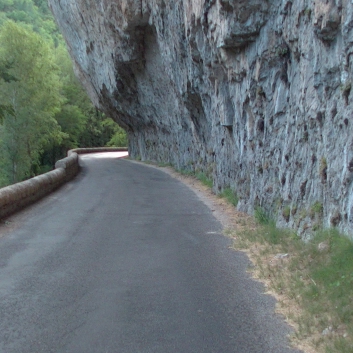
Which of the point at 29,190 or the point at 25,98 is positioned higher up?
the point at 25,98

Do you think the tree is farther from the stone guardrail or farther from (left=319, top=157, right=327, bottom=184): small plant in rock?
(left=319, top=157, right=327, bottom=184): small plant in rock

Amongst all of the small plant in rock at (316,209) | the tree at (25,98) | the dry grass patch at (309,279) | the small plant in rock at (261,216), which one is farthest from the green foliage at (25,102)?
the small plant in rock at (316,209)

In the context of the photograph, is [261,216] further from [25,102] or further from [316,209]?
[25,102]

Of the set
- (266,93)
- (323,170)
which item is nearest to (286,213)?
(323,170)

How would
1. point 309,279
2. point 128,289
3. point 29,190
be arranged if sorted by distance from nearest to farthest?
point 309,279
point 128,289
point 29,190

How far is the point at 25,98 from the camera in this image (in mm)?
34406

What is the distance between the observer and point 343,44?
6758mm

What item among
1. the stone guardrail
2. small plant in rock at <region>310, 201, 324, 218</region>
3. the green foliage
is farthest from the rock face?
the green foliage

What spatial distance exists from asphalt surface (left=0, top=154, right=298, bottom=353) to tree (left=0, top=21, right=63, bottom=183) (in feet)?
71.0

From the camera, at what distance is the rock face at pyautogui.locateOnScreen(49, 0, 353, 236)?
7039mm

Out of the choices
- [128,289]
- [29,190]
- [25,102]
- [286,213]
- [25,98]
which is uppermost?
[25,98]

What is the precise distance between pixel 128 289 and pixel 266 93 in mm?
5546

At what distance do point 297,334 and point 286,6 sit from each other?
627 cm

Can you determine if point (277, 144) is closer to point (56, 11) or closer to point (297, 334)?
point (297, 334)
